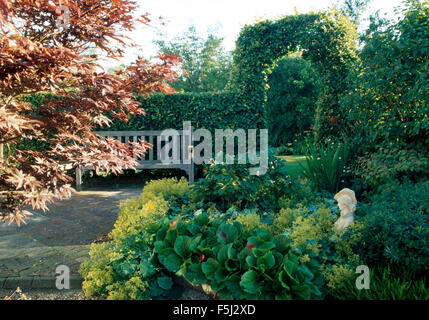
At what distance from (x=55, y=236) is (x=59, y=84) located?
167cm

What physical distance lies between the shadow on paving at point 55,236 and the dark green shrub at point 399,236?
7.47 ft

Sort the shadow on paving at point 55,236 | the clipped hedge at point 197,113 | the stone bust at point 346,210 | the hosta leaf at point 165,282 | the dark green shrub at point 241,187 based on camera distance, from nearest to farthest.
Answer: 1. the hosta leaf at point 165,282
2. the stone bust at point 346,210
3. the shadow on paving at point 55,236
4. the dark green shrub at point 241,187
5. the clipped hedge at point 197,113

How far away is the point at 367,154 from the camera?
441cm

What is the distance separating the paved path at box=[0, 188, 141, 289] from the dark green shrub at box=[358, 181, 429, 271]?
7.15 ft

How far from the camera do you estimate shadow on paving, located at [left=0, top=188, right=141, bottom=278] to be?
2709 mm

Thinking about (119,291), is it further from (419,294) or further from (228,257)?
(419,294)

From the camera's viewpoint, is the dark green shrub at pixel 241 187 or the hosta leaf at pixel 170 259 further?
the dark green shrub at pixel 241 187

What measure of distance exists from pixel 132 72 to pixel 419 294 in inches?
111

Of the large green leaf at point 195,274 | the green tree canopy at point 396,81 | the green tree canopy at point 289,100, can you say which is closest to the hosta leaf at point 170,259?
the large green leaf at point 195,274

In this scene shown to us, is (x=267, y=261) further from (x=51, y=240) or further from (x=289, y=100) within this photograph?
(x=289, y=100)

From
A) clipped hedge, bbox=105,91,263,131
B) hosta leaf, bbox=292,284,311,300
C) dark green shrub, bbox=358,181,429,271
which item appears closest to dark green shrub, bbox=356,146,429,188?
dark green shrub, bbox=358,181,429,271

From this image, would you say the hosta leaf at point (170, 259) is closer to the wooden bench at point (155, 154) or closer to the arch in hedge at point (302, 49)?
the wooden bench at point (155, 154)

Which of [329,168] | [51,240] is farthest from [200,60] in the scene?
[51,240]

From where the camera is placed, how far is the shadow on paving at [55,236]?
271 cm
